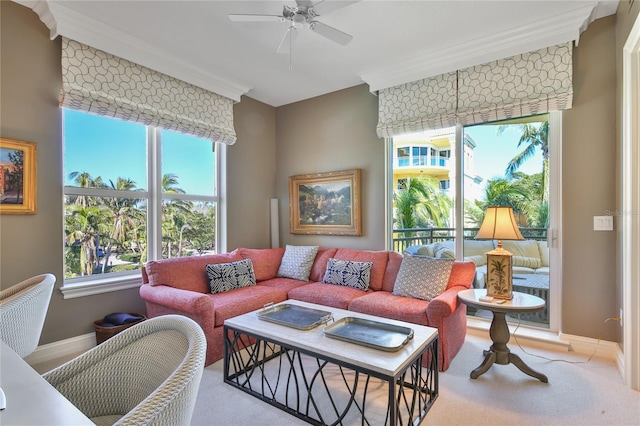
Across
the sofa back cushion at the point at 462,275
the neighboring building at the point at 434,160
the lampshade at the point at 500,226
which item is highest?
the neighboring building at the point at 434,160

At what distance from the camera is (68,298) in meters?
2.79

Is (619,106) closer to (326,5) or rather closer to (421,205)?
(421,205)

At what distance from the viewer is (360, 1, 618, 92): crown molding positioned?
2.60m

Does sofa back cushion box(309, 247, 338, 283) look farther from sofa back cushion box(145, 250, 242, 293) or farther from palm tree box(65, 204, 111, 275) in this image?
palm tree box(65, 204, 111, 275)

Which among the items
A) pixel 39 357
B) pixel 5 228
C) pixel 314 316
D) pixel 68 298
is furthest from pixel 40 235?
pixel 314 316

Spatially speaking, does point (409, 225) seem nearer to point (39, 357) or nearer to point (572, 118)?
point (572, 118)

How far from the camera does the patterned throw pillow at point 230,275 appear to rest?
324 cm

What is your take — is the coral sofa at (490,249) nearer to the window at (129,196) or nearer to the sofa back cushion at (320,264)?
the sofa back cushion at (320,264)

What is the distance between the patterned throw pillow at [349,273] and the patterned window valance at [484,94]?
1.59m

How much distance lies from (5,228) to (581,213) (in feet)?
15.8

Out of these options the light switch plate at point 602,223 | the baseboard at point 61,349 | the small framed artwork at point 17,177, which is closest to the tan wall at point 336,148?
the light switch plate at point 602,223

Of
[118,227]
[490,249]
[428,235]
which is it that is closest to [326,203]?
[428,235]

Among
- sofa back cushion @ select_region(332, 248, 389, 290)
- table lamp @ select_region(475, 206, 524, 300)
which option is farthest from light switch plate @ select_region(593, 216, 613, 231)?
sofa back cushion @ select_region(332, 248, 389, 290)

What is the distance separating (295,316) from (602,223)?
8.89 feet
